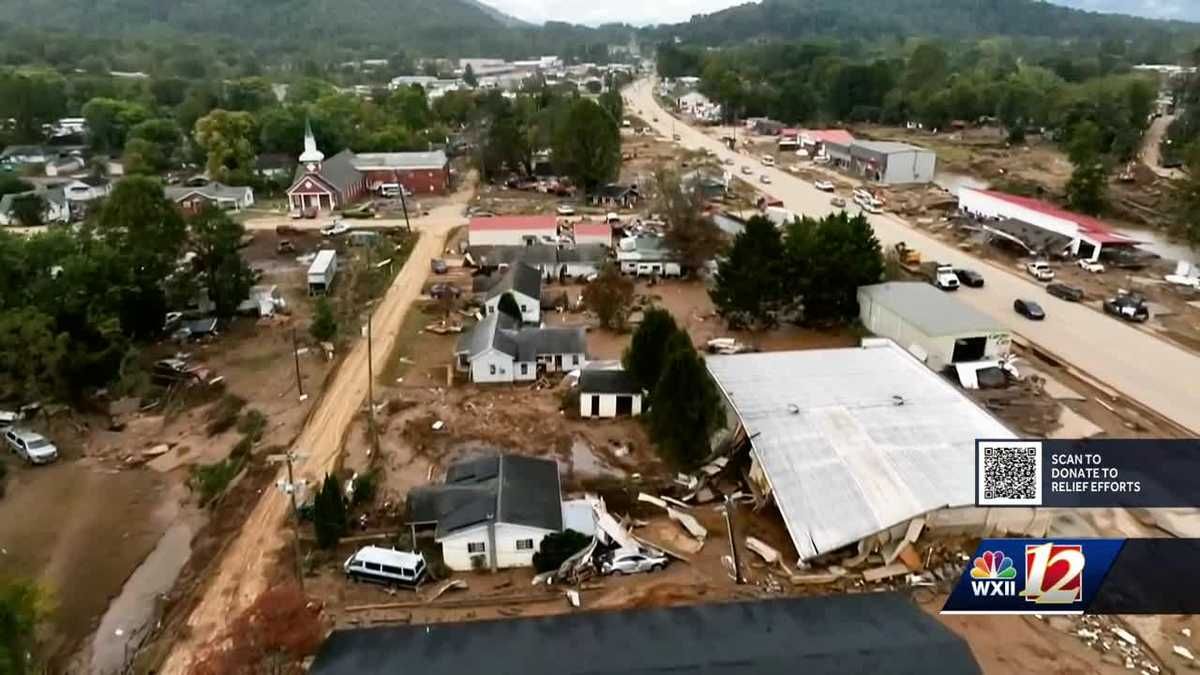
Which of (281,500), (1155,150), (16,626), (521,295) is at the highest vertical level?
(1155,150)

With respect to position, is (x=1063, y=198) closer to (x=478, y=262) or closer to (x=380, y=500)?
(x=478, y=262)

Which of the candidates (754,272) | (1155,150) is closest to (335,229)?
(754,272)

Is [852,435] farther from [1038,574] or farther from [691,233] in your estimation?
[691,233]

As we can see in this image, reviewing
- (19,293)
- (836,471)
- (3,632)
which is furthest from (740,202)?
(3,632)

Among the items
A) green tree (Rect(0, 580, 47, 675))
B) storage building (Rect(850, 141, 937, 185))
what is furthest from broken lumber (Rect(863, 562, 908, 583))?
storage building (Rect(850, 141, 937, 185))

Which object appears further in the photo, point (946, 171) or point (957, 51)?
point (957, 51)

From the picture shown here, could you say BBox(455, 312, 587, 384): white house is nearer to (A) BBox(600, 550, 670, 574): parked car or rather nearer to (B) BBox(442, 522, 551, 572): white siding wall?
(B) BBox(442, 522, 551, 572): white siding wall

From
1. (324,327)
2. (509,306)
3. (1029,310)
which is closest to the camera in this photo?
(324,327)
